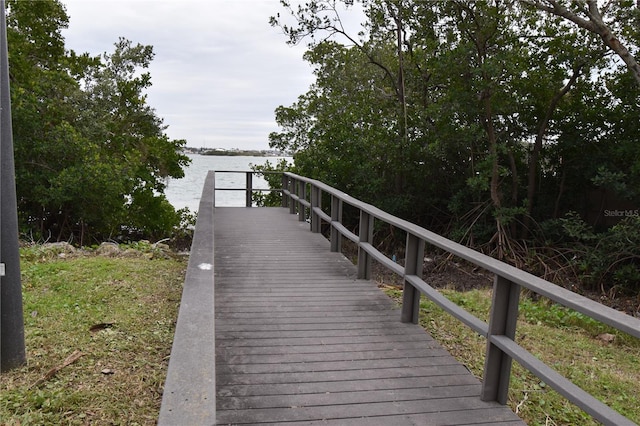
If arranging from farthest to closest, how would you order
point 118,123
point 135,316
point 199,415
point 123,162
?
point 118,123, point 123,162, point 135,316, point 199,415

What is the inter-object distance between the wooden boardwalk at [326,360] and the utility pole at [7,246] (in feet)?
4.43

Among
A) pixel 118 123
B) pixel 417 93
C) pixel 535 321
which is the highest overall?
pixel 417 93

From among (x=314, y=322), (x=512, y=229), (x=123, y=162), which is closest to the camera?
(x=314, y=322)

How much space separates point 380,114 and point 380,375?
13751 millimetres

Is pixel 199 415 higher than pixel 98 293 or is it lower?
A: higher

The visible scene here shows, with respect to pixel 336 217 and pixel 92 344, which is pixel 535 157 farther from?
pixel 92 344

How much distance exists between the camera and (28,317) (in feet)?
14.9

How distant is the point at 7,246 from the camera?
3.26 meters

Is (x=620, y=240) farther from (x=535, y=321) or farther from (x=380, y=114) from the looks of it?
(x=380, y=114)

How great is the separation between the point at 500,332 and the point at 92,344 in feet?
9.86

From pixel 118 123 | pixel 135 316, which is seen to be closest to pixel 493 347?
pixel 135 316

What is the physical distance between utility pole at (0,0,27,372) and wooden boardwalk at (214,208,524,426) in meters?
1.35

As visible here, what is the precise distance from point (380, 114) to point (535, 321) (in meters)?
10.9

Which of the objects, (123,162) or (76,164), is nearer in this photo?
(76,164)
